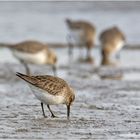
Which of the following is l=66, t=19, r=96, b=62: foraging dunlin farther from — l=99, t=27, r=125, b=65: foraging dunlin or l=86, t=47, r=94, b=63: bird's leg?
l=99, t=27, r=125, b=65: foraging dunlin

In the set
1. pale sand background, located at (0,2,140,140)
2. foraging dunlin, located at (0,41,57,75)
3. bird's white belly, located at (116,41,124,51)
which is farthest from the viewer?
bird's white belly, located at (116,41,124,51)

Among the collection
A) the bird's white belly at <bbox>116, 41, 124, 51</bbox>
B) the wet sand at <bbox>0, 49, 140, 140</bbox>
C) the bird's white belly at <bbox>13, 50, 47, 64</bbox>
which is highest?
the wet sand at <bbox>0, 49, 140, 140</bbox>

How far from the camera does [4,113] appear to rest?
985 cm

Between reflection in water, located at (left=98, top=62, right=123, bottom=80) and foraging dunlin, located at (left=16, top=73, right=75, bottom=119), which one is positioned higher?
foraging dunlin, located at (left=16, top=73, right=75, bottom=119)

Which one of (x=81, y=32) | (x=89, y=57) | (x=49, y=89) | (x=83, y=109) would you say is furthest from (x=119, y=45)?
(x=49, y=89)

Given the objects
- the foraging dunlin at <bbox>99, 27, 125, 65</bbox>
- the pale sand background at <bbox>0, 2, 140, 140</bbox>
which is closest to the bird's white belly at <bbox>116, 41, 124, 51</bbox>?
the foraging dunlin at <bbox>99, 27, 125, 65</bbox>

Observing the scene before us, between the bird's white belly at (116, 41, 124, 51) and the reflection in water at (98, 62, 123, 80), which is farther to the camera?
the bird's white belly at (116, 41, 124, 51)

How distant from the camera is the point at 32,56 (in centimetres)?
1606

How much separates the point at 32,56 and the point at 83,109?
19.0 feet

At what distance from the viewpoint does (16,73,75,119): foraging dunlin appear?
9.20 metres

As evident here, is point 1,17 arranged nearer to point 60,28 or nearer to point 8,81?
point 60,28

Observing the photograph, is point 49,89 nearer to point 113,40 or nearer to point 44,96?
point 44,96

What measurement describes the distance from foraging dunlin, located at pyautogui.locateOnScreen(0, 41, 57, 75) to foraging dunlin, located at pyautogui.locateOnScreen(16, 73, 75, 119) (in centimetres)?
619

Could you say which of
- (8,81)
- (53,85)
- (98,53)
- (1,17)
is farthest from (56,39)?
(53,85)
